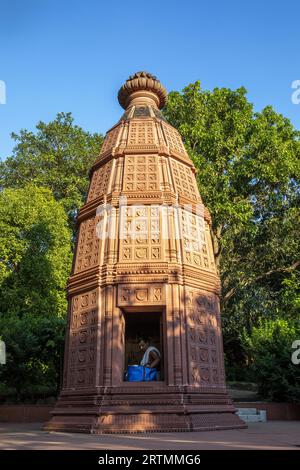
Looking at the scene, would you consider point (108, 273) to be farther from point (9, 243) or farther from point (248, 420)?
point (9, 243)

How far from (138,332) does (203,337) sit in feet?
8.41

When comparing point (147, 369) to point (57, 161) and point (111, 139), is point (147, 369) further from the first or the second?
point (57, 161)

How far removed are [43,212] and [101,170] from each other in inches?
360

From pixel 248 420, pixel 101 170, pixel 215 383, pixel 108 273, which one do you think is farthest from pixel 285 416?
pixel 101 170

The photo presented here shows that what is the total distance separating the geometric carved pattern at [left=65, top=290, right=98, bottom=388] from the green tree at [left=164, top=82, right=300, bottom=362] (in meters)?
11.2

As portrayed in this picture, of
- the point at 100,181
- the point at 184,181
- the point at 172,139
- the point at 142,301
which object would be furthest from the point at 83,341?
the point at 172,139

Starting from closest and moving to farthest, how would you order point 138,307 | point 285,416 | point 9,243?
point 138,307
point 285,416
point 9,243

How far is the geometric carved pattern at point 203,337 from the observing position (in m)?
8.73

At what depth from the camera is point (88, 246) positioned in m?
10.3

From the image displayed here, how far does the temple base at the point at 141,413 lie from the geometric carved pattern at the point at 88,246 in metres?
3.08

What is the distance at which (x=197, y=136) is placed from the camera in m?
20.5

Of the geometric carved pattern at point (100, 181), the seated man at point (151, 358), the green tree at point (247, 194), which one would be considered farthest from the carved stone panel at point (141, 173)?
the green tree at point (247, 194)

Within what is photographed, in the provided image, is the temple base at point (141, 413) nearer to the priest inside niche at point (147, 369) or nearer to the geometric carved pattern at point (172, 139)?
the priest inside niche at point (147, 369)

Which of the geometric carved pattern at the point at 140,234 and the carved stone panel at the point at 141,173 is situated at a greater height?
the carved stone panel at the point at 141,173
